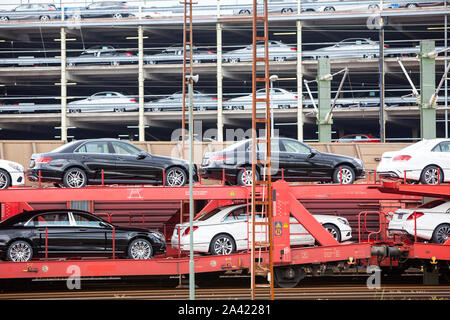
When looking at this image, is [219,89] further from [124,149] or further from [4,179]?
[4,179]

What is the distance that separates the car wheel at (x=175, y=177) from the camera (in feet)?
51.6

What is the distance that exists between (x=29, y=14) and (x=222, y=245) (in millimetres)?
36376

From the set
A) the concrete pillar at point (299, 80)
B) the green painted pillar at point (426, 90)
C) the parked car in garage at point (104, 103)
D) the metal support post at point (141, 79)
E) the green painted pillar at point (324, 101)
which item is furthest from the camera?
the concrete pillar at point (299, 80)

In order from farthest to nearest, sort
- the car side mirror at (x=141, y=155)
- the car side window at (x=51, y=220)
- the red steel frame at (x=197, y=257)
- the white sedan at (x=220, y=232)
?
the car side mirror at (x=141, y=155)
the white sedan at (x=220, y=232)
the car side window at (x=51, y=220)
the red steel frame at (x=197, y=257)

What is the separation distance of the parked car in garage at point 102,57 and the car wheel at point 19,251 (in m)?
31.8

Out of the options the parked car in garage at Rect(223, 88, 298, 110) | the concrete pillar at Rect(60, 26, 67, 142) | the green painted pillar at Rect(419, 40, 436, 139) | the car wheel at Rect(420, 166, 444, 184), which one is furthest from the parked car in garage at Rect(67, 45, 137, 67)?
the car wheel at Rect(420, 166, 444, 184)

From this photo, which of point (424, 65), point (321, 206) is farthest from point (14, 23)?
point (321, 206)

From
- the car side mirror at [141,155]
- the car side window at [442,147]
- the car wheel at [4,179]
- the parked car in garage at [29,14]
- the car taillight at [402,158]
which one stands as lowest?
the car wheel at [4,179]

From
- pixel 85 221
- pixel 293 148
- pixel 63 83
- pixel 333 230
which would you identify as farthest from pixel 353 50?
pixel 85 221

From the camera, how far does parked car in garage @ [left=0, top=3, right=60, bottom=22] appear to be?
149 feet

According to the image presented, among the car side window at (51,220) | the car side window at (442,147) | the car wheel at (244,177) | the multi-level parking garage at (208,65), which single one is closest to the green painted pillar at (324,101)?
the multi-level parking garage at (208,65)

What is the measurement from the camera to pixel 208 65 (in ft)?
147

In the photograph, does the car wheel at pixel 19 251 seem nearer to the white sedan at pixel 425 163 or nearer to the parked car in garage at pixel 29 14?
the white sedan at pixel 425 163
